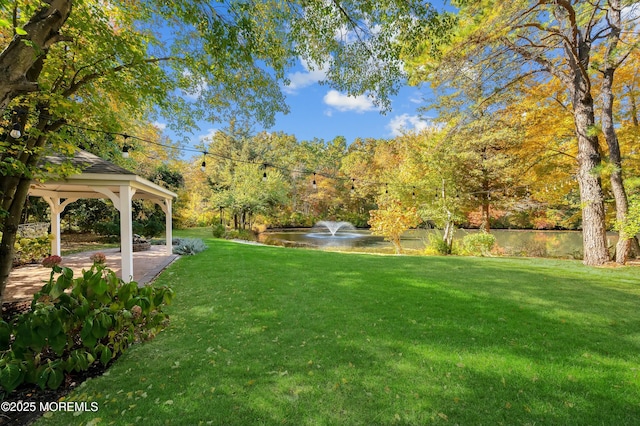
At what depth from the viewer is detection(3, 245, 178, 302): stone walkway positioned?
4.95m

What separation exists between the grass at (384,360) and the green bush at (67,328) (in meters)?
0.24

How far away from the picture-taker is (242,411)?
6.50ft

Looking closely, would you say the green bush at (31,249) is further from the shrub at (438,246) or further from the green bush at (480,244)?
the green bush at (480,244)

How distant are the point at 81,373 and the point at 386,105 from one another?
512 centimetres

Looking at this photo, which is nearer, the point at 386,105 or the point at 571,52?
the point at 386,105

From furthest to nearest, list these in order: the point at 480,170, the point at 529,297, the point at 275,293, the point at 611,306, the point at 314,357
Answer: the point at 480,170 < the point at 275,293 < the point at 529,297 < the point at 611,306 < the point at 314,357

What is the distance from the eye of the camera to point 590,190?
22.3 ft

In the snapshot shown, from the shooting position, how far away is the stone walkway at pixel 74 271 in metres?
4.95

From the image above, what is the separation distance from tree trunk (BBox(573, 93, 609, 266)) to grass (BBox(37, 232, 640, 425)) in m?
2.28

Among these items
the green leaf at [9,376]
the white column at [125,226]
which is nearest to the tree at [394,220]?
the white column at [125,226]

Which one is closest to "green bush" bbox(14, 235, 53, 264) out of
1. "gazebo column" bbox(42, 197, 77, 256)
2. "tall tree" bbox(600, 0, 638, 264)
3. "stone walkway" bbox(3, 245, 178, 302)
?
"gazebo column" bbox(42, 197, 77, 256)

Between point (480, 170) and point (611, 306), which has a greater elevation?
point (480, 170)

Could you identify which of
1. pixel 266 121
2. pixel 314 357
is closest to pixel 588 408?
pixel 314 357

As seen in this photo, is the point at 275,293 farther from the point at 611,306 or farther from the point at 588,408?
the point at 611,306
